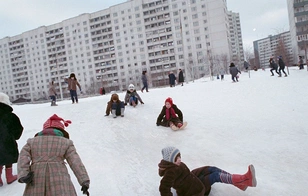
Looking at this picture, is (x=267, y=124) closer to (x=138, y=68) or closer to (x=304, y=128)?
(x=304, y=128)

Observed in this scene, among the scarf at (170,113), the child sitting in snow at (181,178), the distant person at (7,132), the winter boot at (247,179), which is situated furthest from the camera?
the scarf at (170,113)

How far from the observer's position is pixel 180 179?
13.1 ft

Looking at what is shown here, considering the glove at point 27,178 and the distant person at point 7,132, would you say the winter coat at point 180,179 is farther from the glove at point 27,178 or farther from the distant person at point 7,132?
the distant person at point 7,132

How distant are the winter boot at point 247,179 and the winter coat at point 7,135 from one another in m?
4.31

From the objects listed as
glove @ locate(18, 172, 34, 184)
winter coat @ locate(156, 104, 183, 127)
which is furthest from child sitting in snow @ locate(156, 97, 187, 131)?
glove @ locate(18, 172, 34, 184)

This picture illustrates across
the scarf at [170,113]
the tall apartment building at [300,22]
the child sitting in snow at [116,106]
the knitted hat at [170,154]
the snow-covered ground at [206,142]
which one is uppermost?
the tall apartment building at [300,22]

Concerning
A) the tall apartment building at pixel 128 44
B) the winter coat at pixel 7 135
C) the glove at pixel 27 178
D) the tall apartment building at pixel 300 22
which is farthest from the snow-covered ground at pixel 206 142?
the tall apartment building at pixel 300 22

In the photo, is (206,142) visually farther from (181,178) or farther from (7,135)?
(7,135)

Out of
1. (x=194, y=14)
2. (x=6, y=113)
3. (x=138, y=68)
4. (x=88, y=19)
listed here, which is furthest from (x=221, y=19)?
(x=6, y=113)

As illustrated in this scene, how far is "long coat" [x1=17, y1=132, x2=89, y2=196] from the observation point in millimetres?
3199

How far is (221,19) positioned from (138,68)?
29921 millimetres

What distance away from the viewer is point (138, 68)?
82438mm

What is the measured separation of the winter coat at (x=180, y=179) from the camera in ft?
12.7

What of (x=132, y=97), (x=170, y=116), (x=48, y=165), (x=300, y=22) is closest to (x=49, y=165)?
(x=48, y=165)
